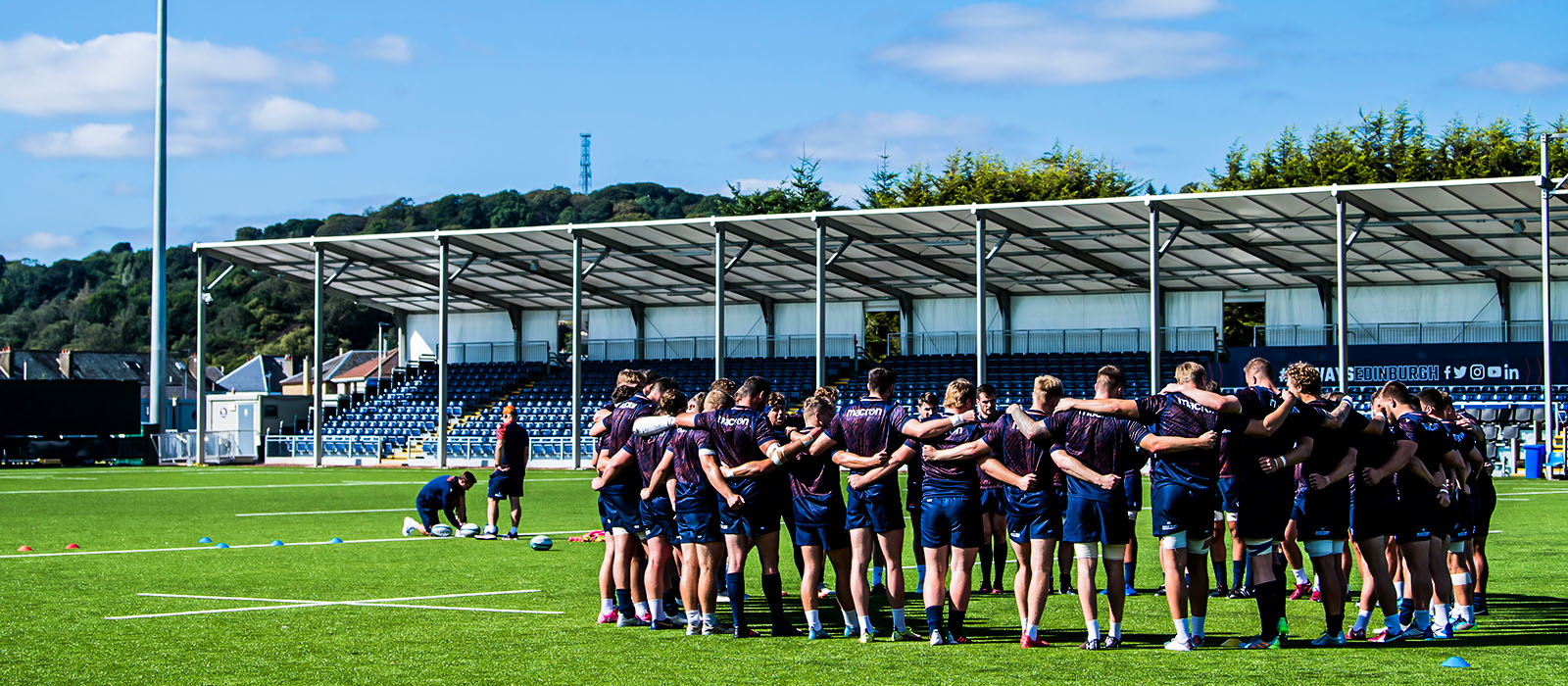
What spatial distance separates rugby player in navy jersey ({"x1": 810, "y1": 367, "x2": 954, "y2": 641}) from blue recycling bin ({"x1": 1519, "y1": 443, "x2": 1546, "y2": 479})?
84.1ft

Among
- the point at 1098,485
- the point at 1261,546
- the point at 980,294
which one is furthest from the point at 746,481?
the point at 980,294

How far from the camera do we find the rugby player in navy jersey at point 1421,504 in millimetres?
9086

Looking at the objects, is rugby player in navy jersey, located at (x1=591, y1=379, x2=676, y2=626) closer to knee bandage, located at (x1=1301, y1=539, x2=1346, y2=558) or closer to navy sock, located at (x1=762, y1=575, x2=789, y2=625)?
Result: navy sock, located at (x1=762, y1=575, x2=789, y2=625)

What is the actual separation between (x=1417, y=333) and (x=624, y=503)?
37.5 m

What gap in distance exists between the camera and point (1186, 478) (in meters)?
8.50

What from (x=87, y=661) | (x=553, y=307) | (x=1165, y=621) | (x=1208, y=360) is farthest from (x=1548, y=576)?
(x=553, y=307)

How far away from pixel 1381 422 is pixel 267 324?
360 feet

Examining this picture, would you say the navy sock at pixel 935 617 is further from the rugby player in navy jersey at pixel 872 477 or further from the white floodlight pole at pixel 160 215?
the white floodlight pole at pixel 160 215

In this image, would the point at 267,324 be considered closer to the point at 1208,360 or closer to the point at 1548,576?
the point at 1208,360

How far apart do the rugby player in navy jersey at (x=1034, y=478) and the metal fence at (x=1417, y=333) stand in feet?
113

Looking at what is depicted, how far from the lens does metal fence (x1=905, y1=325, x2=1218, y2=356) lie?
148 feet

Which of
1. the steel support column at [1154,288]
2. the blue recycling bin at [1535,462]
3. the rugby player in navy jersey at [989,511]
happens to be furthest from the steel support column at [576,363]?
the rugby player in navy jersey at [989,511]

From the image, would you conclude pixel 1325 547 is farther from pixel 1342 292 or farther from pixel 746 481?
pixel 1342 292

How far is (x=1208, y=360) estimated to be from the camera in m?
42.7
